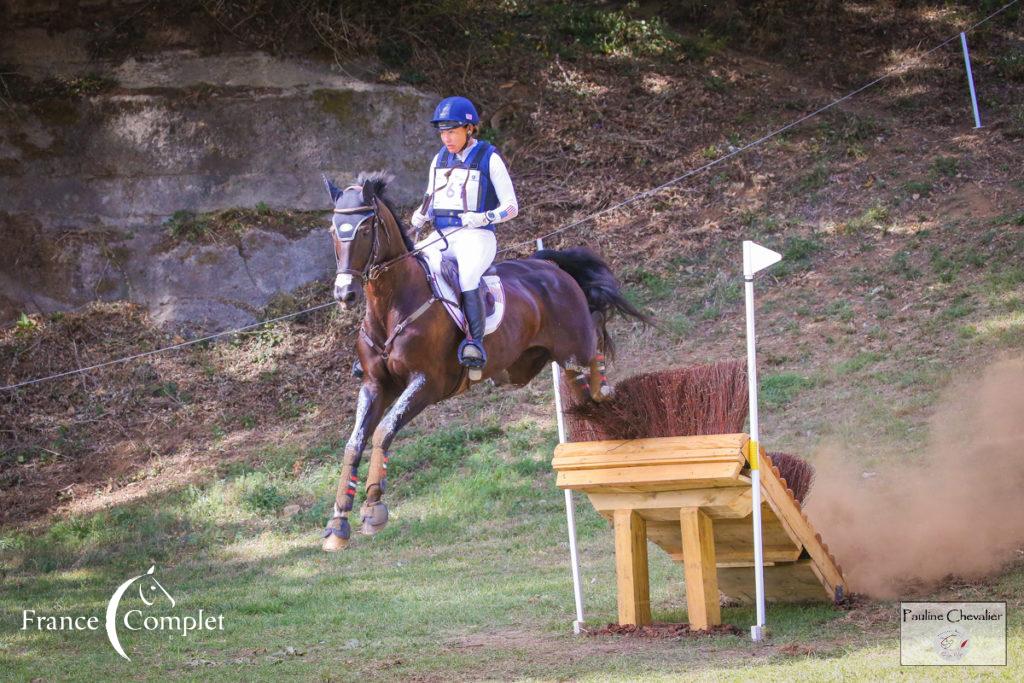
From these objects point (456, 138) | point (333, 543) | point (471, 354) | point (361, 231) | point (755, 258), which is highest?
point (456, 138)

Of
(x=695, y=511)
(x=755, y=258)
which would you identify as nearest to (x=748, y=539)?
(x=695, y=511)

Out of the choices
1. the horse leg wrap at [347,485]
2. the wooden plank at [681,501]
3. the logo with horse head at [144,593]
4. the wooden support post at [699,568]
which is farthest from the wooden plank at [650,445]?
the logo with horse head at [144,593]

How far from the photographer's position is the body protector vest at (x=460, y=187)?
861 cm

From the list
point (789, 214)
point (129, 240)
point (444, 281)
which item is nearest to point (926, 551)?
point (444, 281)

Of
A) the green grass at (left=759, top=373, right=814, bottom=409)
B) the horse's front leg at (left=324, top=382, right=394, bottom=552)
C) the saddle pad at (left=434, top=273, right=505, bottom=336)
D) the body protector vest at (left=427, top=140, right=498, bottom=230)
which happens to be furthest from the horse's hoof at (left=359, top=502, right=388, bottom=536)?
the green grass at (left=759, top=373, right=814, bottom=409)

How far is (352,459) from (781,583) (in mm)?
3949

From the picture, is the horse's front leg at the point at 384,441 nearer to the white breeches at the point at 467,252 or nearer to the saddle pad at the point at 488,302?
the saddle pad at the point at 488,302

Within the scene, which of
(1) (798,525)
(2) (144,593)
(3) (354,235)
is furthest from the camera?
(2) (144,593)

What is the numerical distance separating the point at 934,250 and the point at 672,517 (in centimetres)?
911

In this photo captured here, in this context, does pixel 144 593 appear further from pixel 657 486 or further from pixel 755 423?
pixel 755 423

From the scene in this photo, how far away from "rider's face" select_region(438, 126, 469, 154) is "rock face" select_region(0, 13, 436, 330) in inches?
371

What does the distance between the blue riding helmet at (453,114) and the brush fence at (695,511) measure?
2512mm

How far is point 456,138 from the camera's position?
8.55m

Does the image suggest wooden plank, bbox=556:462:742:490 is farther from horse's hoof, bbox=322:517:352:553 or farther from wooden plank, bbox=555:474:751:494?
horse's hoof, bbox=322:517:352:553
